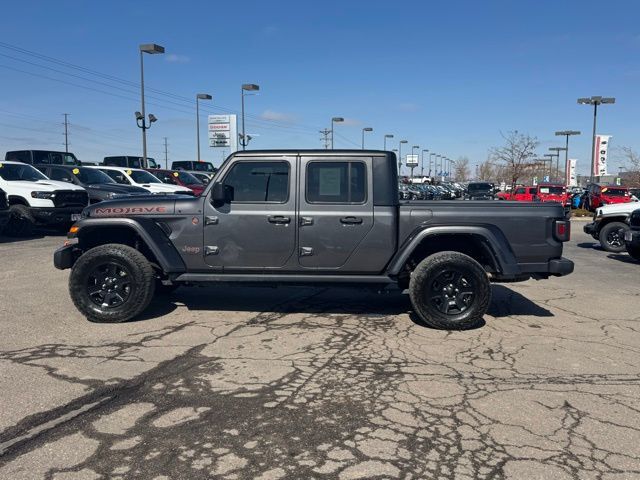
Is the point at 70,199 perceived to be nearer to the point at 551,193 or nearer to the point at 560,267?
the point at 560,267

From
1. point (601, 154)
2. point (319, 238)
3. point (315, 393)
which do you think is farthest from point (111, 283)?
point (601, 154)

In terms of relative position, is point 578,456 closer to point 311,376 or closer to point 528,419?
point 528,419

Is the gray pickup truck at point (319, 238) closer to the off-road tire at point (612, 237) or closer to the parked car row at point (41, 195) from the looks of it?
the parked car row at point (41, 195)

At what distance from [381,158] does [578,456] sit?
12.0ft

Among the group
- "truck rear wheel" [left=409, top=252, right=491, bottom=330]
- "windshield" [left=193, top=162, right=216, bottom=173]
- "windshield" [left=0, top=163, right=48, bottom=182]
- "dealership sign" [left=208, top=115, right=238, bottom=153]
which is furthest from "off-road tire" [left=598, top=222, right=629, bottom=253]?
"dealership sign" [left=208, top=115, right=238, bottom=153]

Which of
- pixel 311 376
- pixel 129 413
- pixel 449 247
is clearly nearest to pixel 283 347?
pixel 311 376

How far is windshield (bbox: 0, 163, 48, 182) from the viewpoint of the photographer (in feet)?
45.9

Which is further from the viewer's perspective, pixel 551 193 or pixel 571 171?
pixel 571 171

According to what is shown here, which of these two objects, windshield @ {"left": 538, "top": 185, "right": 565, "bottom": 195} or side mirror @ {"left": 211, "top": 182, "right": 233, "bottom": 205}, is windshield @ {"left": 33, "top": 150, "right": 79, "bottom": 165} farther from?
windshield @ {"left": 538, "top": 185, "right": 565, "bottom": 195}

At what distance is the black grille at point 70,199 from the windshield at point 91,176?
6.47ft

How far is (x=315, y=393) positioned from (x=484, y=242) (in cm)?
271

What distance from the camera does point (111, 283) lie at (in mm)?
6062

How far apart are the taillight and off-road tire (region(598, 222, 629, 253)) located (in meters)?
8.56

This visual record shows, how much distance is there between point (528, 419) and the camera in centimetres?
365
